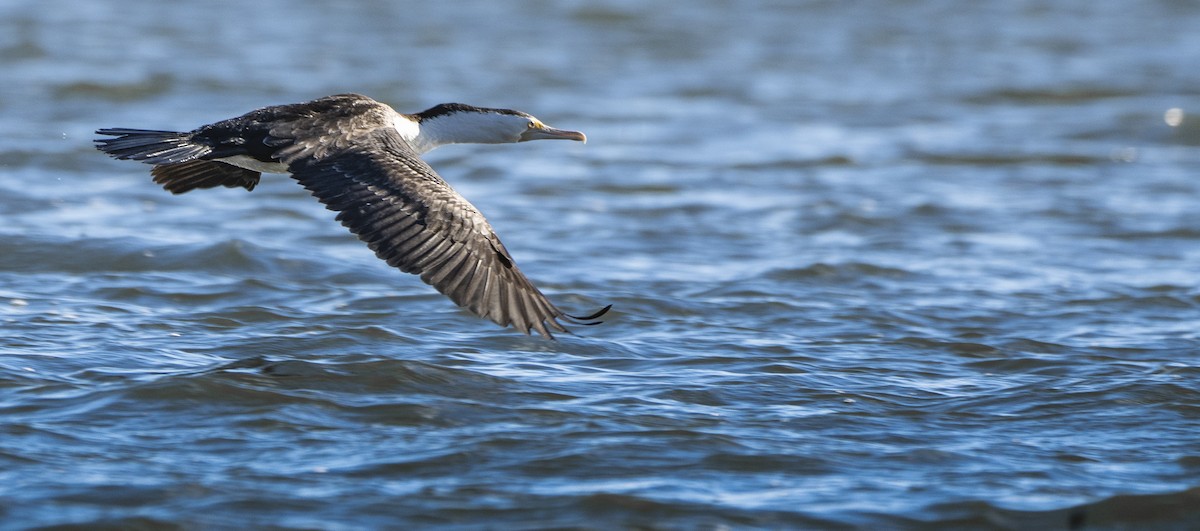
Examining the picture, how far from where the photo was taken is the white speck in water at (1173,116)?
14648 millimetres

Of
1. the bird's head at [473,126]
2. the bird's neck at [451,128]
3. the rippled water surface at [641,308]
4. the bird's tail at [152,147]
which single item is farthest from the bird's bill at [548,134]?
the bird's tail at [152,147]

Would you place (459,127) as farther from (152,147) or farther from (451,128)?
(152,147)

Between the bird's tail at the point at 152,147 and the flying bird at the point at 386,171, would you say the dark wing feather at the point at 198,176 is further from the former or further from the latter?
the bird's tail at the point at 152,147

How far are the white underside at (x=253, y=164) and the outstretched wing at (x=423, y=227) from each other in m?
0.38

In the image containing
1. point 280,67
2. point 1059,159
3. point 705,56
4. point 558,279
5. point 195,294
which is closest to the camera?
point 195,294

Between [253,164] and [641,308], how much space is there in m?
2.29

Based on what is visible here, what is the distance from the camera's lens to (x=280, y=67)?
643 inches

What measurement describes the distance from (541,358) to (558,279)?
195cm

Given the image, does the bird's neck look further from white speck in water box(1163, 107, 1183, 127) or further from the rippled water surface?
white speck in water box(1163, 107, 1183, 127)

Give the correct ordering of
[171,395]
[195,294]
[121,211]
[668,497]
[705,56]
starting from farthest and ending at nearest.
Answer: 1. [705,56]
2. [121,211]
3. [195,294]
4. [171,395]
5. [668,497]

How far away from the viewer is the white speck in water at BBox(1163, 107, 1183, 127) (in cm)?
1465

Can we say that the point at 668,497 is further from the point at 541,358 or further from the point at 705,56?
the point at 705,56

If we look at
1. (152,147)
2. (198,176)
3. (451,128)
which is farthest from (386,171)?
(198,176)

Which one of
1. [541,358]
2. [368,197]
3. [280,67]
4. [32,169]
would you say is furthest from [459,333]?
[280,67]
